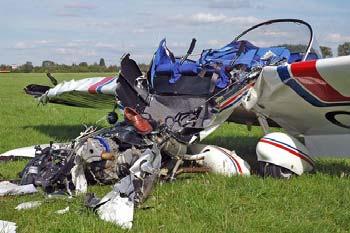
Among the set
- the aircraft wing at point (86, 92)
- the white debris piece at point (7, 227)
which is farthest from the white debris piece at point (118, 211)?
the aircraft wing at point (86, 92)

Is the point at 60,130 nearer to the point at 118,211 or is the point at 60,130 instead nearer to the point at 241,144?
the point at 241,144

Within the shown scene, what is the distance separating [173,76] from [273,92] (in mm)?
1534

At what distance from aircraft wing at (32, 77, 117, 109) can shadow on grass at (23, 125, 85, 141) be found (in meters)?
0.61

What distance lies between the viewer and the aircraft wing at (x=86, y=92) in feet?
31.1

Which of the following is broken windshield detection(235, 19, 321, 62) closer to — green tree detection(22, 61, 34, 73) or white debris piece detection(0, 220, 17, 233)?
white debris piece detection(0, 220, 17, 233)

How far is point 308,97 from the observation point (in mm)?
5996

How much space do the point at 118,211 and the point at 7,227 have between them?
0.86m

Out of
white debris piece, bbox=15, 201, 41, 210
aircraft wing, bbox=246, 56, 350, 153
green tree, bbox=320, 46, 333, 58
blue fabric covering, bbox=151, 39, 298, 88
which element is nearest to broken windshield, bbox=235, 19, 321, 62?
blue fabric covering, bbox=151, 39, 298, 88

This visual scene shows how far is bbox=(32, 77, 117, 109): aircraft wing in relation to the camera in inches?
373

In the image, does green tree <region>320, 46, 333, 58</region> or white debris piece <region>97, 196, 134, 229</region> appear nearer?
white debris piece <region>97, 196, 134, 229</region>

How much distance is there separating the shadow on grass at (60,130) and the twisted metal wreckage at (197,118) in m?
2.32

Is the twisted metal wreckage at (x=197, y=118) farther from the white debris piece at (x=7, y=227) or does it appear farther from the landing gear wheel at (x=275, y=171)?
the white debris piece at (x=7, y=227)

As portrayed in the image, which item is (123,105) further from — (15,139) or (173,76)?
(15,139)

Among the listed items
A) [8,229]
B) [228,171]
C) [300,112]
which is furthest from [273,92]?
[8,229]
